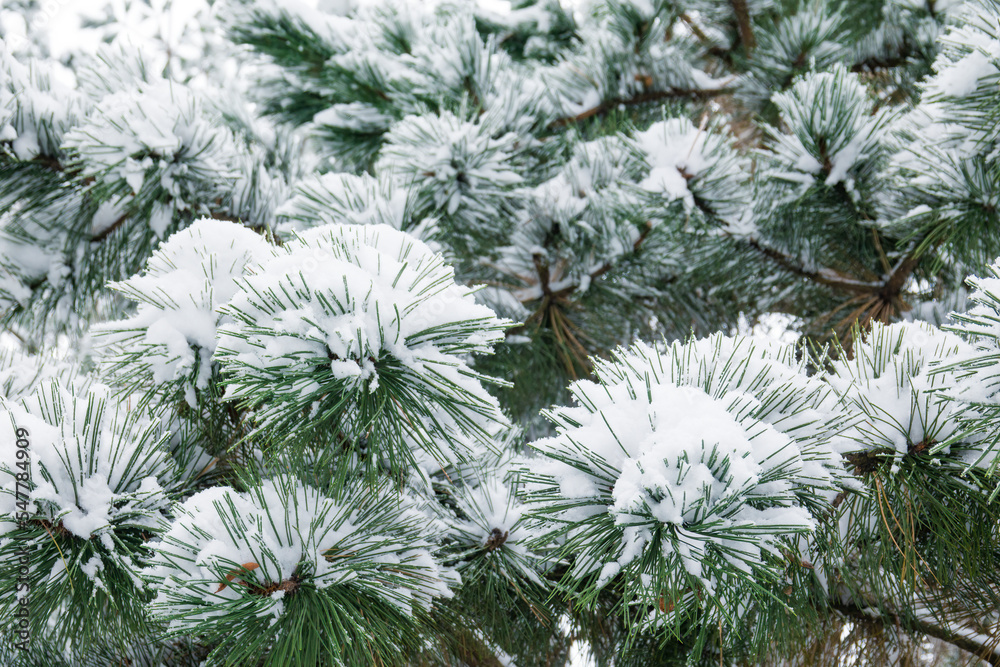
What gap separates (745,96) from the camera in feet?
7.00

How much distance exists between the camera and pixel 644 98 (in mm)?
1952

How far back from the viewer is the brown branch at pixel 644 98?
6.15ft

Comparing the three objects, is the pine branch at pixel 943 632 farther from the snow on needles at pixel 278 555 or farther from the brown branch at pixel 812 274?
the brown branch at pixel 812 274

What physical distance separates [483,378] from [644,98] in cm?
160

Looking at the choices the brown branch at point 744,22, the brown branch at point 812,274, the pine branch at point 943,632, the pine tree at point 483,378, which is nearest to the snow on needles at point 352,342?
the pine tree at point 483,378

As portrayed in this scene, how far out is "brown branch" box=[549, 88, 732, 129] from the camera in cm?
187

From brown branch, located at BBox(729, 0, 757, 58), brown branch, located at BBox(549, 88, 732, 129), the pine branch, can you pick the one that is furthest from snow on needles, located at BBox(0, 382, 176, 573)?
brown branch, located at BBox(729, 0, 757, 58)

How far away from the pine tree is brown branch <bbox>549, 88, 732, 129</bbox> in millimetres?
127

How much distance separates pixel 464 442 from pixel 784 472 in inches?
12.1

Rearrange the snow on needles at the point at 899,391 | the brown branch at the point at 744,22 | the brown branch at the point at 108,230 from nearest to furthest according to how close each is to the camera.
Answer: the snow on needles at the point at 899,391, the brown branch at the point at 108,230, the brown branch at the point at 744,22

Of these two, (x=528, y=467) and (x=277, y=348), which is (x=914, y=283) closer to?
(x=528, y=467)

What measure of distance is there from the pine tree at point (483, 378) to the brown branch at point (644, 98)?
0.13m

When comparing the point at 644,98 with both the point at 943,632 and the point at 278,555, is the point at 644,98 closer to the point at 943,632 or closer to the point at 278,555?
the point at 943,632

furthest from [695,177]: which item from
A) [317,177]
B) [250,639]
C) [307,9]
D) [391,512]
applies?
[307,9]
